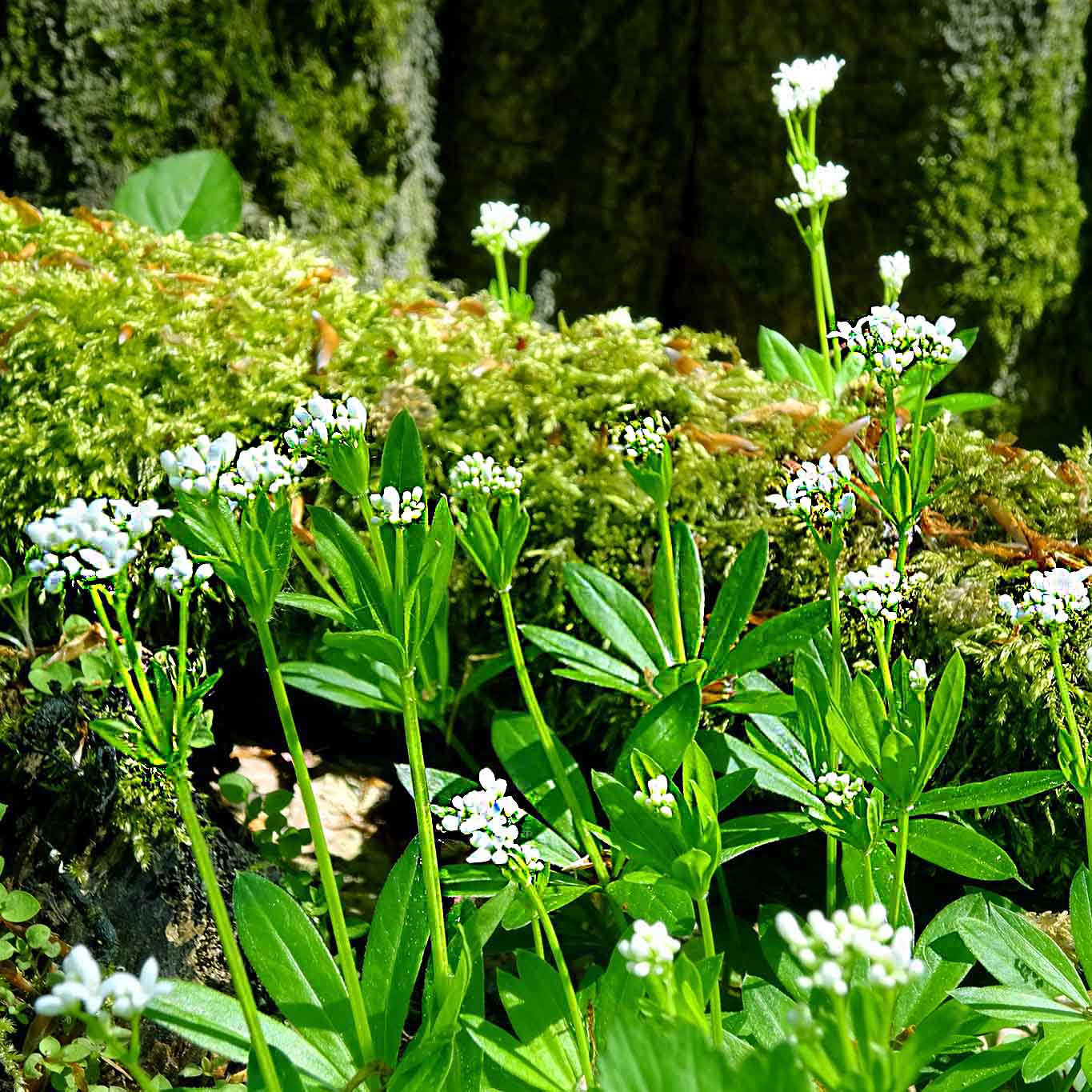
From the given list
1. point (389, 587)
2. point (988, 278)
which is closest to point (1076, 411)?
point (988, 278)

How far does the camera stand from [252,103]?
11.6ft

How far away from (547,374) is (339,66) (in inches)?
76.9

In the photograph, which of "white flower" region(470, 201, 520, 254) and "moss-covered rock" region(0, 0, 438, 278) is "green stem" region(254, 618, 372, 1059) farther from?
"moss-covered rock" region(0, 0, 438, 278)

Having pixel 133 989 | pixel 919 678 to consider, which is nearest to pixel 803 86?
pixel 919 678

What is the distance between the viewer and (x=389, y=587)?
1.32 metres

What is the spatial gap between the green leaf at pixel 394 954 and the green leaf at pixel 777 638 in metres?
0.56

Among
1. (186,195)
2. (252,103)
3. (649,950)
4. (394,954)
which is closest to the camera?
(649,950)

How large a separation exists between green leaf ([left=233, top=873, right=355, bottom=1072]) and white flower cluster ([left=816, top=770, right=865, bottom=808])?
620 mm

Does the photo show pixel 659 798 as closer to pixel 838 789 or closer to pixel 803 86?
pixel 838 789

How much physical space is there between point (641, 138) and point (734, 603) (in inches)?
106

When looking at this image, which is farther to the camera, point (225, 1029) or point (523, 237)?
point (523, 237)

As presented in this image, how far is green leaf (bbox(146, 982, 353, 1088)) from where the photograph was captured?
1.22 m

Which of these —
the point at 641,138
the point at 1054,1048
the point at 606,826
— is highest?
the point at 641,138

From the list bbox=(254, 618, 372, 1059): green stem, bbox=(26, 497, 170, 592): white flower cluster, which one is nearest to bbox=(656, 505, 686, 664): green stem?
bbox=(254, 618, 372, 1059): green stem
